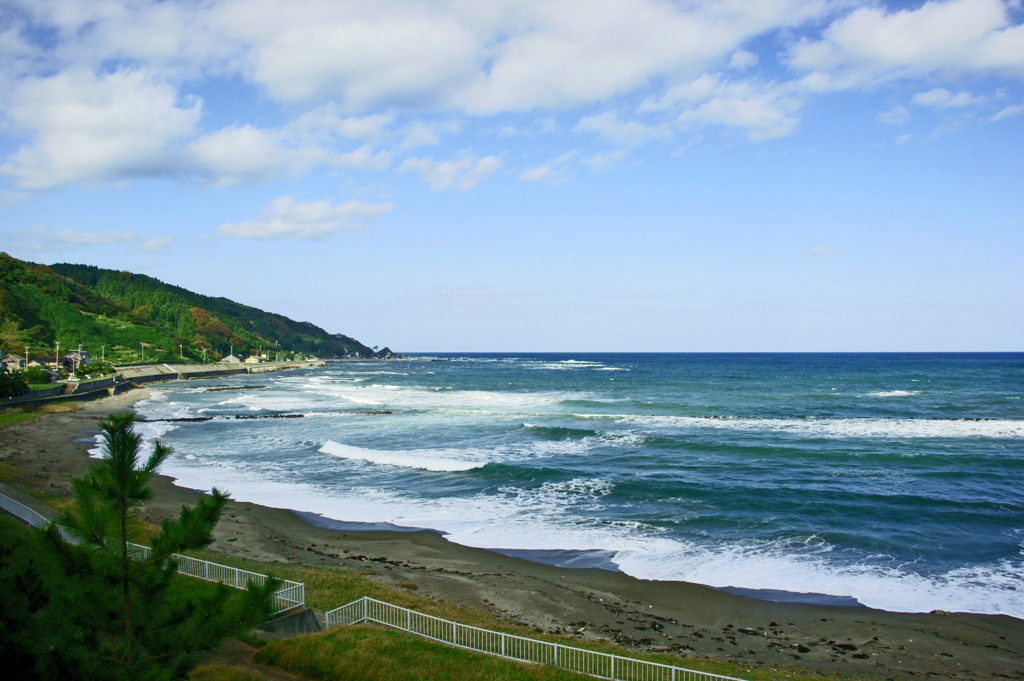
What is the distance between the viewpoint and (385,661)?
38.2 ft

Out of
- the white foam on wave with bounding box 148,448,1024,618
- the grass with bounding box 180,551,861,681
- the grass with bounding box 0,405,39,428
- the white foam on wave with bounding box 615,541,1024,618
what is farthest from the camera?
the grass with bounding box 0,405,39,428

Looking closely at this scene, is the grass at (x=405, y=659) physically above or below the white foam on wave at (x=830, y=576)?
above

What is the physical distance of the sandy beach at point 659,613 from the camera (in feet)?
46.7

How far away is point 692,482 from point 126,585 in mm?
27321

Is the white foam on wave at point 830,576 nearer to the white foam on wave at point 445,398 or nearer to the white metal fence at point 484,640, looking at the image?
the white metal fence at point 484,640

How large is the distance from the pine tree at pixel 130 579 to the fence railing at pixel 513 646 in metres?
6.48

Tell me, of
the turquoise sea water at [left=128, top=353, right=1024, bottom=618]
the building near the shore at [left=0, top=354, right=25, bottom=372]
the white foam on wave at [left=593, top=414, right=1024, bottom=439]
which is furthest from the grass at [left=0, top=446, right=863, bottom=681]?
the building near the shore at [left=0, top=354, right=25, bottom=372]

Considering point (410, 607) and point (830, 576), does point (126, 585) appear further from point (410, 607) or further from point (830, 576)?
point (830, 576)

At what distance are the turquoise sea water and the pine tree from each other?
14658 mm

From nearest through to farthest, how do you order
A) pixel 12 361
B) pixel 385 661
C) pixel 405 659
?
pixel 385 661 < pixel 405 659 < pixel 12 361

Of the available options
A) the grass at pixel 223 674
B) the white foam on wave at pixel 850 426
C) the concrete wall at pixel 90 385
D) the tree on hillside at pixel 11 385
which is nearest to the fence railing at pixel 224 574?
the grass at pixel 223 674

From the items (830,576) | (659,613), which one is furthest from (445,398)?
(659,613)

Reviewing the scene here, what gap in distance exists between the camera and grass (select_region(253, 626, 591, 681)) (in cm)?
1125

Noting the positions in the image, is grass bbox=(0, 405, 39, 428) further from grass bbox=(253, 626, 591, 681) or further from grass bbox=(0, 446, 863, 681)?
grass bbox=(253, 626, 591, 681)
